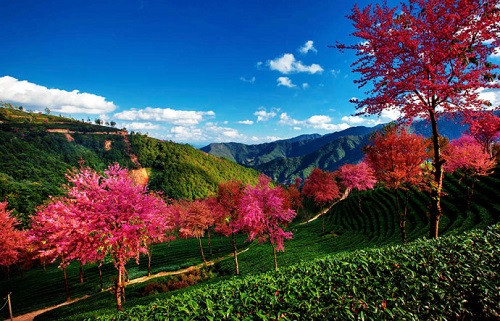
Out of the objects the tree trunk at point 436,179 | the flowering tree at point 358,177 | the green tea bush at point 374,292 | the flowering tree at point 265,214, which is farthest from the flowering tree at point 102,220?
the flowering tree at point 358,177

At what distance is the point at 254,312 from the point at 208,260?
43.5 meters

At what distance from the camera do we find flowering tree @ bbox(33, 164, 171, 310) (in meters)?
13.1

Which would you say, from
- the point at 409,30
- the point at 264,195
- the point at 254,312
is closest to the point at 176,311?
the point at 254,312

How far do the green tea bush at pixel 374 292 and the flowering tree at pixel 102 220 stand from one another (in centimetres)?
762

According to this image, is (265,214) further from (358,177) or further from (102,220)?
(358,177)

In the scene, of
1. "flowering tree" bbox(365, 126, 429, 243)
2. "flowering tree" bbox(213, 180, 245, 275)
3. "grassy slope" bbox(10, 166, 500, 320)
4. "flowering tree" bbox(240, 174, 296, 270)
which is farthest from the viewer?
"flowering tree" bbox(213, 180, 245, 275)

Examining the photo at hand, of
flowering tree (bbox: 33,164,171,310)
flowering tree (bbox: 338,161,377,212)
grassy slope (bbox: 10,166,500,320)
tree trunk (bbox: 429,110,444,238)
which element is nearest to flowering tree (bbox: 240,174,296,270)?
grassy slope (bbox: 10,166,500,320)

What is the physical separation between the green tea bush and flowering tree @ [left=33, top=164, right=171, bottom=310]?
25.0ft

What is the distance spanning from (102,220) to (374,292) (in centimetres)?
1387

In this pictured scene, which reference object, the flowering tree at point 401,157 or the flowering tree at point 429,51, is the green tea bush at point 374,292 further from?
the flowering tree at point 401,157

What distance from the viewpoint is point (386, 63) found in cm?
882

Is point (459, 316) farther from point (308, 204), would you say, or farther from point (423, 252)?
point (308, 204)

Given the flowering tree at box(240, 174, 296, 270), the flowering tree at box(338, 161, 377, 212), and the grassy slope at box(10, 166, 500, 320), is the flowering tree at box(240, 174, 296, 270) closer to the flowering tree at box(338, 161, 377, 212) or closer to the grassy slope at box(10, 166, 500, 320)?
the grassy slope at box(10, 166, 500, 320)

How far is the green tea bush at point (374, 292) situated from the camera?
5297mm
